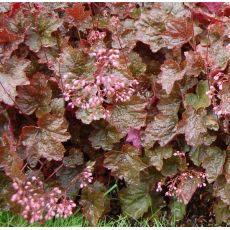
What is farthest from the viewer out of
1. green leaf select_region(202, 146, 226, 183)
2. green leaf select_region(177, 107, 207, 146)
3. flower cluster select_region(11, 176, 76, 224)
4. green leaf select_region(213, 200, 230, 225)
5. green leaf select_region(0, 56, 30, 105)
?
green leaf select_region(213, 200, 230, 225)

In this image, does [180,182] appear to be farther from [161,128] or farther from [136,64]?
[136,64]

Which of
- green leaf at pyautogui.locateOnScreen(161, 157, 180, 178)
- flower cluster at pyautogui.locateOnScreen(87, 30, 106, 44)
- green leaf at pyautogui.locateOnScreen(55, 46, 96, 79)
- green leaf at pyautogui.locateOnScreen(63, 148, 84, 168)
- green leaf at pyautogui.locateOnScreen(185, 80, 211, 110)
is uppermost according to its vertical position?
flower cluster at pyautogui.locateOnScreen(87, 30, 106, 44)

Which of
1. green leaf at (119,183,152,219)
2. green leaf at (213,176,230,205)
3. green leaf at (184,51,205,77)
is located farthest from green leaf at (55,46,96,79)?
green leaf at (213,176,230,205)

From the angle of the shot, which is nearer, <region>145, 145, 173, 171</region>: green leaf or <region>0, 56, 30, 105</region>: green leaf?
<region>0, 56, 30, 105</region>: green leaf

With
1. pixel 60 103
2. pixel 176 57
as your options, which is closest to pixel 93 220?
pixel 60 103

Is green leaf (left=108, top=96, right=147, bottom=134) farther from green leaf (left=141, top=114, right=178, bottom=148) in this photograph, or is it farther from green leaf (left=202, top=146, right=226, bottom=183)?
green leaf (left=202, top=146, right=226, bottom=183)

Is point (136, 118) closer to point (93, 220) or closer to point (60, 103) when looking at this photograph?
point (60, 103)
